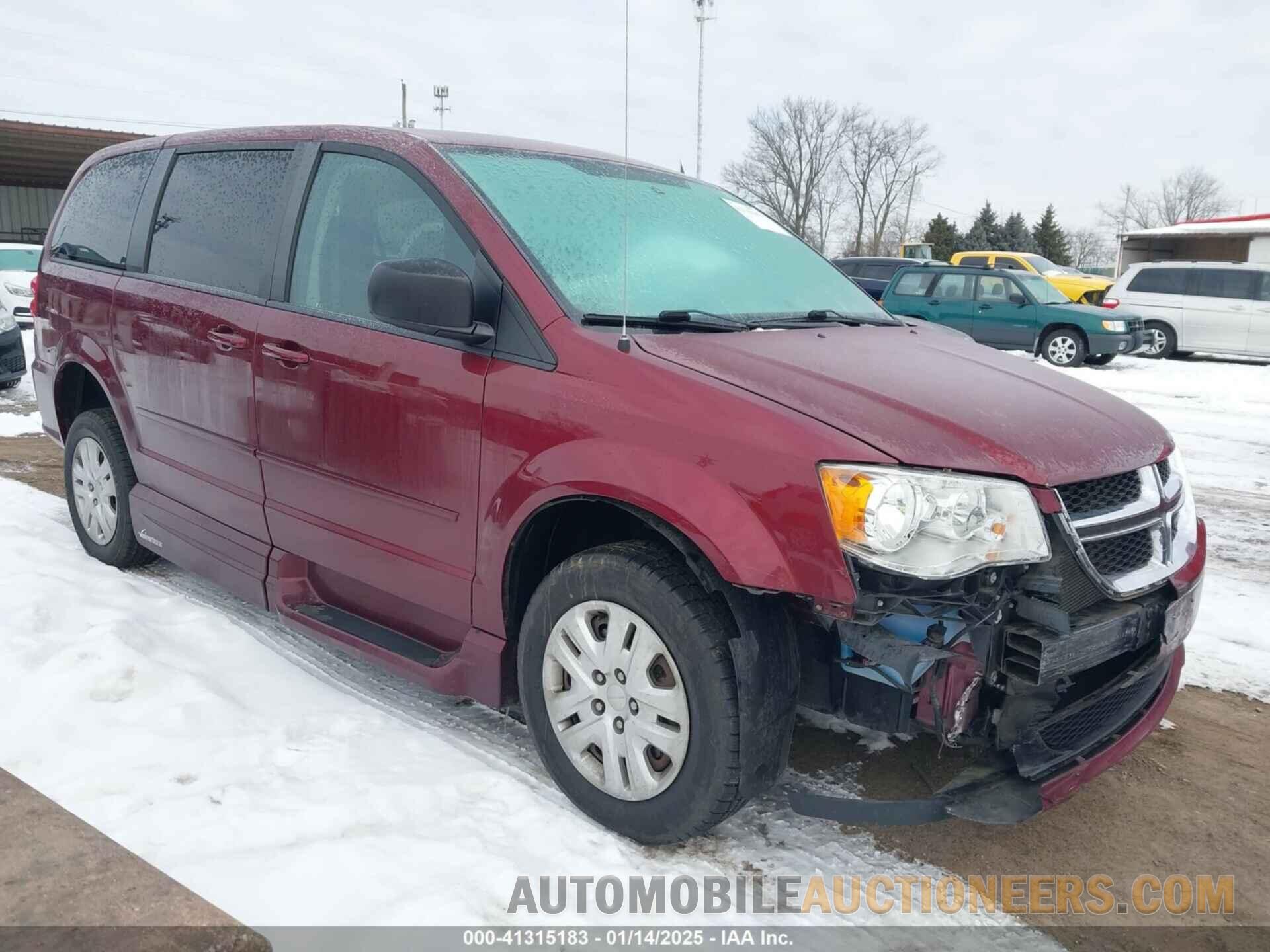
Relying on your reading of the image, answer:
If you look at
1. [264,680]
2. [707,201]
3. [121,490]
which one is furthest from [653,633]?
[121,490]

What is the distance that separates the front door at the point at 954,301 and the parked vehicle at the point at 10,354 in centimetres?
1213

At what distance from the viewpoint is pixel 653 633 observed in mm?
2422

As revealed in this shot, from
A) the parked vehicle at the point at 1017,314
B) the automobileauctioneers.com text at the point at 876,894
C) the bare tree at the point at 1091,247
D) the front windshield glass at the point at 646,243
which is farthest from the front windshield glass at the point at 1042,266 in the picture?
the bare tree at the point at 1091,247

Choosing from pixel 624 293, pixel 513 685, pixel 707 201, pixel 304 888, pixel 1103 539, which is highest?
pixel 707 201

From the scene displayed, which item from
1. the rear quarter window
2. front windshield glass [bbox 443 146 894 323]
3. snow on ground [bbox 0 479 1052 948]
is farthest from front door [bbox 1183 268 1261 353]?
snow on ground [bbox 0 479 1052 948]

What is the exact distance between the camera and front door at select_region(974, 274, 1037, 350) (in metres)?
15.2

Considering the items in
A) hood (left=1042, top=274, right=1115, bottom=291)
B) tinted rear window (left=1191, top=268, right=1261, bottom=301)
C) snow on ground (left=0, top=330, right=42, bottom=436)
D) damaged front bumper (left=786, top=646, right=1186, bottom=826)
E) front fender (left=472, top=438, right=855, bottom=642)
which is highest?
hood (left=1042, top=274, right=1115, bottom=291)

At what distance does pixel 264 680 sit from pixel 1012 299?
46.9 ft

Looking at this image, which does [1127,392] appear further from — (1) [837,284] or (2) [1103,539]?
(2) [1103,539]

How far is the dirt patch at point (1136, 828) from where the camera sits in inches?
96.3

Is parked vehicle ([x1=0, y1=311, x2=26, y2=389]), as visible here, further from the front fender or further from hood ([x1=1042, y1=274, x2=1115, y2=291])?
hood ([x1=1042, y1=274, x2=1115, y2=291])

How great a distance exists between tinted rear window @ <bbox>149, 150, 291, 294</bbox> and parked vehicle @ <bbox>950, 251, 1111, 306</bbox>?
18.7m

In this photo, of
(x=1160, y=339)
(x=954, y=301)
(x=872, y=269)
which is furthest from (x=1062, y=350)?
(x=872, y=269)

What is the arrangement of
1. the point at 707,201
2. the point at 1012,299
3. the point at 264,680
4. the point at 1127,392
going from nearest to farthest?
the point at 264,680 < the point at 707,201 < the point at 1127,392 < the point at 1012,299
